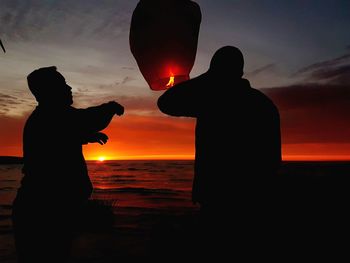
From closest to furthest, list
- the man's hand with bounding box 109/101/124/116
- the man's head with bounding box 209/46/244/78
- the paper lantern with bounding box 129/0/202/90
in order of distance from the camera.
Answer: the man's head with bounding box 209/46/244/78 < the paper lantern with bounding box 129/0/202/90 < the man's hand with bounding box 109/101/124/116

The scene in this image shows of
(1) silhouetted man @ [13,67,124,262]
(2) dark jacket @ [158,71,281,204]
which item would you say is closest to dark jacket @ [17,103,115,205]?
(1) silhouetted man @ [13,67,124,262]

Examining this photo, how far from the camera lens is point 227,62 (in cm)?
216

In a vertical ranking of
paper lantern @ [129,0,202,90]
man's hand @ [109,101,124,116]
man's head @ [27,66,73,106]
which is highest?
paper lantern @ [129,0,202,90]

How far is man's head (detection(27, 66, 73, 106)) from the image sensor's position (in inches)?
98.1

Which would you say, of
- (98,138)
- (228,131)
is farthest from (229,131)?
(98,138)

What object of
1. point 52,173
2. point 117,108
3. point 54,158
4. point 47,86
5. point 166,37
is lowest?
point 52,173

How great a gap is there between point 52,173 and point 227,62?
1391 millimetres

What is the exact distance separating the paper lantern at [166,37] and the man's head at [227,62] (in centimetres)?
22

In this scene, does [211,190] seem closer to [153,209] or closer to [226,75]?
[226,75]

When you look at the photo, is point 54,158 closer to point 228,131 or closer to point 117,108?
point 117,108

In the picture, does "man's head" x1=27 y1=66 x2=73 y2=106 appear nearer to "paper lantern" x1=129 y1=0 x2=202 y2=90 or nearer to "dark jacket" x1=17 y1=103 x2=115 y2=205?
"dark jacket" x1=17 y1=103 x2=115 y2=205

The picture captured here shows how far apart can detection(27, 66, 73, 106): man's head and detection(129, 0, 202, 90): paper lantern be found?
63 centimetres

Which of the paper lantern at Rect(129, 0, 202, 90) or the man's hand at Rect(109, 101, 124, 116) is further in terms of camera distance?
the man's hand at Rect(109, 101, 124, 116)

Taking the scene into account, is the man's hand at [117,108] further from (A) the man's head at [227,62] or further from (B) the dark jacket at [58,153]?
(A) the man's head at [227,62]
